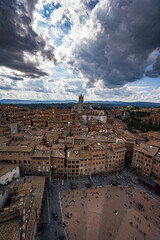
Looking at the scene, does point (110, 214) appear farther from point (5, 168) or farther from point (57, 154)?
point (5, 168)

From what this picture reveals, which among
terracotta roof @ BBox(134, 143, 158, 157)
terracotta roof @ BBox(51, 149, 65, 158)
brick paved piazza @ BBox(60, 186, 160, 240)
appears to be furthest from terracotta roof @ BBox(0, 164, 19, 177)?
terracotta roof @ BBox(134, 143, 158, 157)

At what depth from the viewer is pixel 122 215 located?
38844 millimetres

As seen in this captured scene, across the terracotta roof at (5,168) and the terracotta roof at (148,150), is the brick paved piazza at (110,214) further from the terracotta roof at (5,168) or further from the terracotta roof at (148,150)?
the terracotta roof at (5,168)

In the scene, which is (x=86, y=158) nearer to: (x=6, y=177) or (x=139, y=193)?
(x=139, y=193)

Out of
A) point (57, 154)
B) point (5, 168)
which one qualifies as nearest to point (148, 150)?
point (57, 154)

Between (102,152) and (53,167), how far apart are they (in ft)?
77.7

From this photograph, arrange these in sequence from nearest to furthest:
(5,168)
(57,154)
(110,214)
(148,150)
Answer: (110,214), (5,168), (57,154), (148,150)

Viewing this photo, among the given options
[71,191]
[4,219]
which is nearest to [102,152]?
[71,191]

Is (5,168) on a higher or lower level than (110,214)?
higher

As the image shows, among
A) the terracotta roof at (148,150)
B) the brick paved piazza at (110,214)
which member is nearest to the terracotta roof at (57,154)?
the brick paved piazza at (110,214)

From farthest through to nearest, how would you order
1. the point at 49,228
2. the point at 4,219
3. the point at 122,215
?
the point at 122,215
the point at 49,228
the point at 4,219

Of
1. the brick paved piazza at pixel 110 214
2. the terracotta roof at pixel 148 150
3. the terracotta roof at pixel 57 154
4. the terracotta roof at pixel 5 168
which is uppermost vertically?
the terracotta roof at pixel 148 150

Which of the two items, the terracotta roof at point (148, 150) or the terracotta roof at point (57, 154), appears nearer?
the terracotta roof at point (57, 154)

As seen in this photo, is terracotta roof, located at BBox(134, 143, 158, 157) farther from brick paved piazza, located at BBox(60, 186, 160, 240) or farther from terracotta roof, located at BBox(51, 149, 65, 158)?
terracotta roof, located at BBox(51, 149, 65, 158)
